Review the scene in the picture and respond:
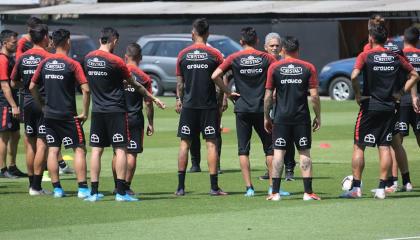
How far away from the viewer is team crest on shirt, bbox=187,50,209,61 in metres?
15.2

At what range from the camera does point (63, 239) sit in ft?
38.8

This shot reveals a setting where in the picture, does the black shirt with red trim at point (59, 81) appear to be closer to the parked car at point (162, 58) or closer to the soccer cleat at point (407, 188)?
the soccer cleat at point (407, 188)

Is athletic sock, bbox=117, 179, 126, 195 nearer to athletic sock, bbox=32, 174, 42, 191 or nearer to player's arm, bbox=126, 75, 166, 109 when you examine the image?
player's arm, bbox=126, 75, 166, 109

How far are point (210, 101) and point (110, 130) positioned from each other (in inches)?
55.8

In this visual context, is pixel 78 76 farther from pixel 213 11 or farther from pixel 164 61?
pixel 213 11

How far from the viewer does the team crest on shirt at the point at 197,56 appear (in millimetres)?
15164

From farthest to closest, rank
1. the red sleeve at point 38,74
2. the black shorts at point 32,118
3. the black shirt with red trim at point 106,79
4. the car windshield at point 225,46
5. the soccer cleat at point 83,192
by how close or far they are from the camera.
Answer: the car windshield at point 225,46, the black shorts at point 32,118, the soccer cleat at point 83,192, the red sleeve at point 38,74, the black shirt with red trim at point 106,79

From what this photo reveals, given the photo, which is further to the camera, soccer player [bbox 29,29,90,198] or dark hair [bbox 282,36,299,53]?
soccer player [bbox 29,29,90,198]

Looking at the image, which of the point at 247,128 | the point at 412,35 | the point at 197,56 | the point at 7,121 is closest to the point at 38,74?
the point at 197,56

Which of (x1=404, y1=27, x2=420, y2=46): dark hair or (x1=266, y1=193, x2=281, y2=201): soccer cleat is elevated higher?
(x1=404, y1=27, x2=420, y2=46): dark hair

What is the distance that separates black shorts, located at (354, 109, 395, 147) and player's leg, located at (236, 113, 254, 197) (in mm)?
1389

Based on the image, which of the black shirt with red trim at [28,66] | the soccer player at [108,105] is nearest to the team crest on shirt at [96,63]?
the soccer player at [108,105]

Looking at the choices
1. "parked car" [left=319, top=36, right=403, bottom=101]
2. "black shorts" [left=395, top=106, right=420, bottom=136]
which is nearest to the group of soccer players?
"black shorts" [left=395, top=106, right=420, bottom=136]

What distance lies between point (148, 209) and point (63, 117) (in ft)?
5.74
